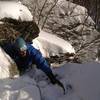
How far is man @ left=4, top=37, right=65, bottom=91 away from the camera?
4778 mm

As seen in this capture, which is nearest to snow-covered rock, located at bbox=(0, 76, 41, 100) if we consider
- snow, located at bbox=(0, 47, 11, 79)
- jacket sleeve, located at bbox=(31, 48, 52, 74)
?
snow, located at bbox=(0, 47, 11, 79)

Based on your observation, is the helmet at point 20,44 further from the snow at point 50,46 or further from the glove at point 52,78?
the snow at point 50,46

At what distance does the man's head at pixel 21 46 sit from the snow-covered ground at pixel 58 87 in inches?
14.1

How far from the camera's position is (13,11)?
5.51 metres

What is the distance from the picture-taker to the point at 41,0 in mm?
7797

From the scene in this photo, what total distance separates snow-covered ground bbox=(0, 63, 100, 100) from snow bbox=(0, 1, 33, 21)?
3.69 feet

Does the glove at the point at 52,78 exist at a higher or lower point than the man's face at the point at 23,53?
lower

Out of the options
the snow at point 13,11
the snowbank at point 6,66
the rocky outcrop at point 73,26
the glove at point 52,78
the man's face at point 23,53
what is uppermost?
the snow at point 13,11

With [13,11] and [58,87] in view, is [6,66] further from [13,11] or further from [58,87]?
[13,11]

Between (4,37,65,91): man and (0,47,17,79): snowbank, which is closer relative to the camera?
(0,47,17,79): snowbank

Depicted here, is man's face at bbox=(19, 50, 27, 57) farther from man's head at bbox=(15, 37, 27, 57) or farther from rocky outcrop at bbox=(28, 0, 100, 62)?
rocky outcrop at bbox=(28, 0, 100, 62)

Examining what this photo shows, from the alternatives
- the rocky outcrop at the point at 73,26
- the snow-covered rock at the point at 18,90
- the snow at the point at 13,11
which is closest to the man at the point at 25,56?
the snow-covered rock at the point at 18,90

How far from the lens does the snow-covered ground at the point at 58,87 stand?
13.2ft

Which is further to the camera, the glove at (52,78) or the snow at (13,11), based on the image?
the snow at (13,11)
